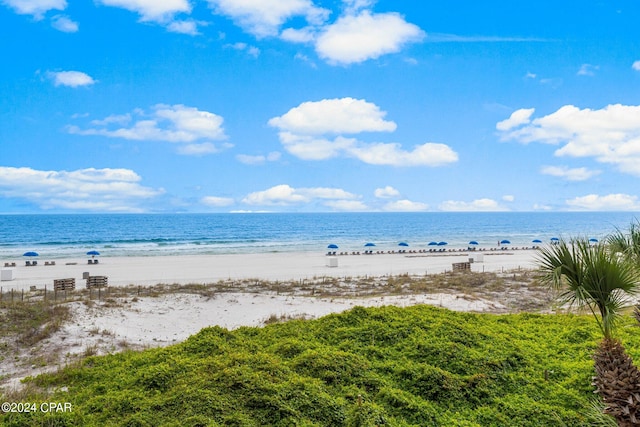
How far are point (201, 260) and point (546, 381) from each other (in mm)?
44856

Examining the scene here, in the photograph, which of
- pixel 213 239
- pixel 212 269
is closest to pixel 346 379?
pixel 212 269

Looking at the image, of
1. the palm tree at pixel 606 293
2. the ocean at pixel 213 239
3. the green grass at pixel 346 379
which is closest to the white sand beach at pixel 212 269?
the ocean at pixel 213 239

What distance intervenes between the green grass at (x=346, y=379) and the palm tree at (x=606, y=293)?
4.60 ft

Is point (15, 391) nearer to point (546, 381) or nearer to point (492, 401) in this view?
point (492, 401)

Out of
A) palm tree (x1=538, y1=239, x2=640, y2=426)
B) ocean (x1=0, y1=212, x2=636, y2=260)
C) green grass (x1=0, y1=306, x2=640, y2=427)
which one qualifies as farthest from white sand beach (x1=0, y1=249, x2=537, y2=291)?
palm tree (x1=538, y1=239, x2=640, y2=426)

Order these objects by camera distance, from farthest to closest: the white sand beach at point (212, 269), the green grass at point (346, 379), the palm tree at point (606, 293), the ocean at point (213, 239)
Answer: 1. the ocean at point (213, 239)
2. the white sand beach at point (212, 269)
3. the green grass at point (346, 379)
4. the palm tree at point (606, 293)

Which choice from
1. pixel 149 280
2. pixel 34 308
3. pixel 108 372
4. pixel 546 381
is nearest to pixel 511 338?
pixel 546 381

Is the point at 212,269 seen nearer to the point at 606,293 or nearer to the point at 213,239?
the point at 606,293

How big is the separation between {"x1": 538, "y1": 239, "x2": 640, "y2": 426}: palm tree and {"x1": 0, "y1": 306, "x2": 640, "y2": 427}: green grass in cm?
140

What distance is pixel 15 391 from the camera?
905 cm

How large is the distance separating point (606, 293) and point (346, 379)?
14.9ft

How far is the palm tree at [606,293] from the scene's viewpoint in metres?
5.71

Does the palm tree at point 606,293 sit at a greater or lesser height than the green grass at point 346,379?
greater

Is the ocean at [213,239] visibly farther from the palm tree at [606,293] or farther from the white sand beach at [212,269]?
the palm tree at [606,293]
